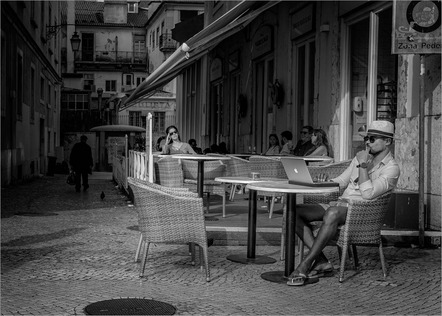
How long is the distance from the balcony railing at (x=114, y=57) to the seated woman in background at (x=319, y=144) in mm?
55213

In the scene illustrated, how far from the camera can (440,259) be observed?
24.1 ft

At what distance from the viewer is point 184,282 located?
5945mm

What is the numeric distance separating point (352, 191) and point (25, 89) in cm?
1879

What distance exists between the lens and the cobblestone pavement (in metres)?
5.11

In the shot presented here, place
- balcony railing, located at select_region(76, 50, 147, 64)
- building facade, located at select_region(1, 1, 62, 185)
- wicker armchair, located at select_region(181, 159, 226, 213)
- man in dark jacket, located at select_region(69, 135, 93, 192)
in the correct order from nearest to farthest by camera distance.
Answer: wicker armchair, located at select_region(181, 159, 226, 213) < man in dark jacket, located at select_region(69, 135, 93, 192) < building facade, located at select_region(1, 1, 62, 185) < balcony railing, located at select_region(76, 50, 147, 64)

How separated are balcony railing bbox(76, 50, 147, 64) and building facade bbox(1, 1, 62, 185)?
32420 millimetres

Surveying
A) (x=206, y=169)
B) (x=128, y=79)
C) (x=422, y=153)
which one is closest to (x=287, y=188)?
(x=422, y=153)

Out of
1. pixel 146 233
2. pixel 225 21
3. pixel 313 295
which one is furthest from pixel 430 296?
pixel 225 21

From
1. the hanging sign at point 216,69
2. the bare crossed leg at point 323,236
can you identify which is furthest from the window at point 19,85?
the bare crossed leg at point 323,236

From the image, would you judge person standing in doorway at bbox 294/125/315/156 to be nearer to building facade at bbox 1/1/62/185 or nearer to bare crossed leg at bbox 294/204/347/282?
bare crossed leg at bbox 294/204/347/282

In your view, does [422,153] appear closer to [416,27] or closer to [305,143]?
[416,27]

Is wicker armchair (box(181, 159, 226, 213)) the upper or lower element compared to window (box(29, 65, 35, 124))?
lower

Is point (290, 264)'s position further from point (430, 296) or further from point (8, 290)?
point (8, 290)

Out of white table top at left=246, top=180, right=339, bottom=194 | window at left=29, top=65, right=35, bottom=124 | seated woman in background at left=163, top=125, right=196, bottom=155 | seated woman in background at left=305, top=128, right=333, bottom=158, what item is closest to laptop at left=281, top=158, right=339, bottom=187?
white table top at left=246, top=180, right=339, bottom=194
